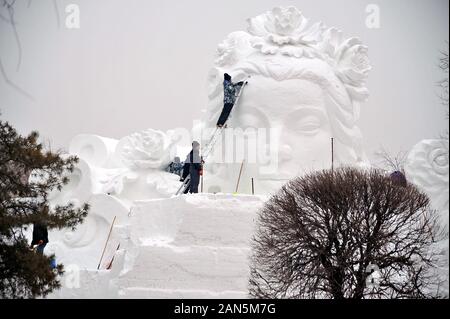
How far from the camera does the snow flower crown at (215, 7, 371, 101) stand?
76.8ft

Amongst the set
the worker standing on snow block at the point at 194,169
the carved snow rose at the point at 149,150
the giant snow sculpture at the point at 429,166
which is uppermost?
the carved snow rose at the point at 149,150

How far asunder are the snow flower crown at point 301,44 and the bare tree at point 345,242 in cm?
731

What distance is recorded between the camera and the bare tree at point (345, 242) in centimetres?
1554

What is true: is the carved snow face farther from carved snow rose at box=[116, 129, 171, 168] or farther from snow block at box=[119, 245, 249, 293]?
carved snow rose at box=[116, 129, 171, 168]

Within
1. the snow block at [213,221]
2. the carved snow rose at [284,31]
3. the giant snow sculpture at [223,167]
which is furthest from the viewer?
the carved snow rose at [284,31]

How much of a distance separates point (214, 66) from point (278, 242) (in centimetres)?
914

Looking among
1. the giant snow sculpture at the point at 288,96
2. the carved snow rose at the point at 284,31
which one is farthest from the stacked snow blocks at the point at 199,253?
the carved snow rose at the point at 284,31

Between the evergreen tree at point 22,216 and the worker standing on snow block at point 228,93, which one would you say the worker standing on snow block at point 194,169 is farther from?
the evergreen tree at point 22,216

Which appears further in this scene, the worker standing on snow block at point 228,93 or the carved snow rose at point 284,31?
the carved snow rose at point 284,31

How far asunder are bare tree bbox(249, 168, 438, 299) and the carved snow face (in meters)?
5.46

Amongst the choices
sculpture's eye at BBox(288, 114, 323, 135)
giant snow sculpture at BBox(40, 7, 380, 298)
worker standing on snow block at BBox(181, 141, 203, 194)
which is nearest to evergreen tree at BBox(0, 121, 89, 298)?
giant snow sculpture at BBox(40, 7, 380, 298)

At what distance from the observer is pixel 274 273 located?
52.6ft
